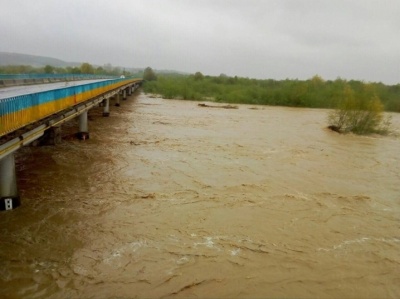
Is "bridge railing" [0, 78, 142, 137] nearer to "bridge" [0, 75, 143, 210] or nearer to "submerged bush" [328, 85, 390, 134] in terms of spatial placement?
"bridge" [0, 75, 143, 210]

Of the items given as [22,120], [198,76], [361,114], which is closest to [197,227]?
[22,120]

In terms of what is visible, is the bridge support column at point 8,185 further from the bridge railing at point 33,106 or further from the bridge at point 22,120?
the bridge railing at point 33,106

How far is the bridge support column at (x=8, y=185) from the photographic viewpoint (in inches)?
341

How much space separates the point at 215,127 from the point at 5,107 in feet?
66.7

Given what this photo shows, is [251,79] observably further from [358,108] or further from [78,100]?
[78,100]

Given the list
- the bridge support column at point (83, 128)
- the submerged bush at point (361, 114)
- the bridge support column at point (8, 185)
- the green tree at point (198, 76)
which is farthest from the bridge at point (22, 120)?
the green tree at point (198, 76)

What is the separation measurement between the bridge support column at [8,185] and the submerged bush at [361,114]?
25.9 metres

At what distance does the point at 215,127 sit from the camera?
89.6 feet

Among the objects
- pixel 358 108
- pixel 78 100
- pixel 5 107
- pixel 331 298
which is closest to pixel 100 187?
pixel 5 107

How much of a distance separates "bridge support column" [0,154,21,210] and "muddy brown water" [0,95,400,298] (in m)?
0.31

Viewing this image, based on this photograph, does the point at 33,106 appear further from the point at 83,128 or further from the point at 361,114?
the point at 361,114

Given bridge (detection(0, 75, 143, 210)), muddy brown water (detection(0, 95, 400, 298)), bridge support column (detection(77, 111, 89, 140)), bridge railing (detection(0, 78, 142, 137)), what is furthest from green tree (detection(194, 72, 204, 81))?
bridge (detection(0, 75, 143, 210))

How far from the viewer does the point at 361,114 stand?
28.0 m

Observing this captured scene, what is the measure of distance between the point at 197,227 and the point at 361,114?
23987mm
